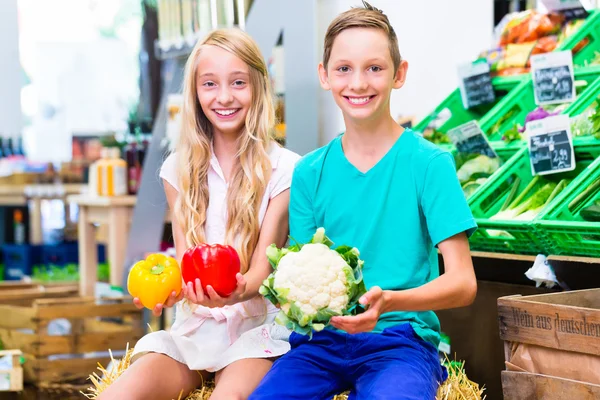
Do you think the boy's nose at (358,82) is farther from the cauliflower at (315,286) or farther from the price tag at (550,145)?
the price tag at (550,145)

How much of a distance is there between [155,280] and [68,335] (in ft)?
7.80

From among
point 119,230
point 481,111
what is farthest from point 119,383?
point 119,230

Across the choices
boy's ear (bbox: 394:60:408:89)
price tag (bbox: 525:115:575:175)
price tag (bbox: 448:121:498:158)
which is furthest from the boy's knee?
price tag (bbox: 448:121:498:158)

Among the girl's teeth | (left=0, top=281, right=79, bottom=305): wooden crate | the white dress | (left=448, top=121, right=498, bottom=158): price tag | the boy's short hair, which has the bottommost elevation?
(left=0, top=281, right=79, bottom=305): wooden crate

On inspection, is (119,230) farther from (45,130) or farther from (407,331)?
(45,130)

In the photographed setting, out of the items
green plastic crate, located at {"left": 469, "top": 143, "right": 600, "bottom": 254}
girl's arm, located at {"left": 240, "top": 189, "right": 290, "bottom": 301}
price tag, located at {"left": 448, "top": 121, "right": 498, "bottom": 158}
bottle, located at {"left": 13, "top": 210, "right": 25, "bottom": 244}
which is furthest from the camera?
bottle, located at {"left": 13, "top": 210, "right": 25, "bottom": 244}

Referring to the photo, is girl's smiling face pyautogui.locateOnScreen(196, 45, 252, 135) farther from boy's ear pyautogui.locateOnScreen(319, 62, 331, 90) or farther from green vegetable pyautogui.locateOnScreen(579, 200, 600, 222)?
green vegetable pyautogui.locateOnScreen(579, 200, 600, 222)

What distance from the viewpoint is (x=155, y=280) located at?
7.70 feet

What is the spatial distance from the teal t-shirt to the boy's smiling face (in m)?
0.15

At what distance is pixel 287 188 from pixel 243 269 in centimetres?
29

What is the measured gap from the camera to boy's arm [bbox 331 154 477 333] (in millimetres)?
1993

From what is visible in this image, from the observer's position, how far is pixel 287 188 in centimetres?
257

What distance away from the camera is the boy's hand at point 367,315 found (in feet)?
6.03

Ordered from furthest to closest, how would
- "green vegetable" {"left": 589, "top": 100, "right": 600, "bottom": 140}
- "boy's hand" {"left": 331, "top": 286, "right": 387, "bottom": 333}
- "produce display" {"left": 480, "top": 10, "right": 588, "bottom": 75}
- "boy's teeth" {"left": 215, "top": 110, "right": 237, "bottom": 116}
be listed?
1. "produce display" {"left": 480, "top": 10, "right": 588, "bottom": 75}
2. "green vegetable" {"left": 589, "top": 100, "right": 600, "bottom": 140}
3. "boy's teeth" {"left": 215, "top": 110, "right": 237, "bottom": 116}
4. "boy's hand" {"left": 331, "top": 286, "right": 387, "bottom": 333}
